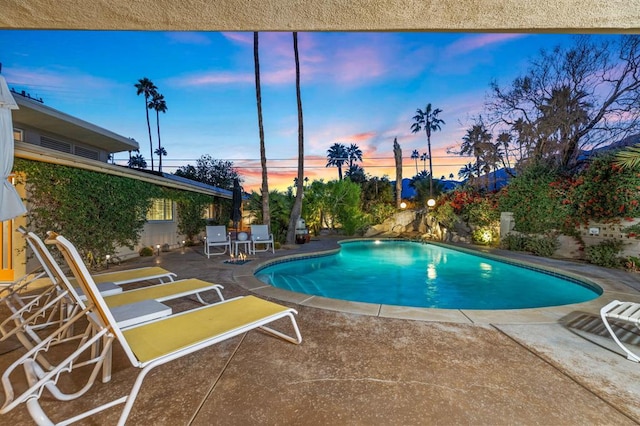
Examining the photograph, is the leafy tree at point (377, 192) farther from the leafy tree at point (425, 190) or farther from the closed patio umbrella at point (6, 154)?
the closed patio umbrella at point (6, 154)

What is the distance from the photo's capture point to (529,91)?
1168cm

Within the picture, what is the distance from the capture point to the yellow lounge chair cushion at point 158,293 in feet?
9.43

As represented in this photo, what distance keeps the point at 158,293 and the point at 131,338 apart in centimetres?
126

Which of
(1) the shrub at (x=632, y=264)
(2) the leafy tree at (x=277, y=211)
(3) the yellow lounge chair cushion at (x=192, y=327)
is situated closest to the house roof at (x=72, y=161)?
(2) the leafy tree at (x=277, y=211)

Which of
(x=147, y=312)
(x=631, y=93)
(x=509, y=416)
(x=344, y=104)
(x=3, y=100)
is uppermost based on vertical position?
(x=344, y=104)

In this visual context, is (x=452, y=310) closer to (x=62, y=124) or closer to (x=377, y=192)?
(x=62, y=124)

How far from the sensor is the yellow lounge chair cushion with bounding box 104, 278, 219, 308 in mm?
2873

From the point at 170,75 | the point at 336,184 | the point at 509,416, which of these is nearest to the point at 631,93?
the point at 336,184

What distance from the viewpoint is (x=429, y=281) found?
24.8 ft

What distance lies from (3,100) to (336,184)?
14.2 m

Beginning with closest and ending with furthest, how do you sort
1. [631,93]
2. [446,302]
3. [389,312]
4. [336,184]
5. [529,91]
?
[389,312], [446,302], [631,93], [529,91], [336,184]

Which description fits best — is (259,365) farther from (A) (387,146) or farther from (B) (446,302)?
(A) (387,146)

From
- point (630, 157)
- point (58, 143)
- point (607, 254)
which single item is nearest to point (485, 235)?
point (607, 254)

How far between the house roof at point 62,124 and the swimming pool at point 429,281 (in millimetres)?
8004
